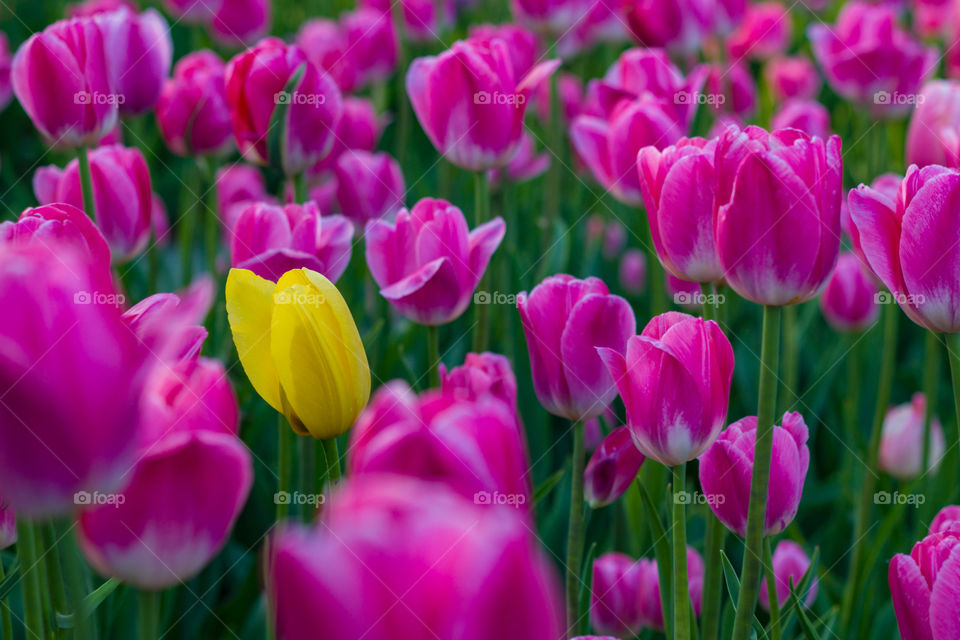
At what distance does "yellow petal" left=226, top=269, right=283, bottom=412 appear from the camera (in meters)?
0.83

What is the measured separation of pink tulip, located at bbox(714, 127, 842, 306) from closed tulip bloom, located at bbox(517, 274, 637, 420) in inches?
5.3

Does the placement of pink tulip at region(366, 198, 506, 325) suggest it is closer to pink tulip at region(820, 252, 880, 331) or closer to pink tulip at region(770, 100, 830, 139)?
pink tulip at region(820, 252, 880, 331)

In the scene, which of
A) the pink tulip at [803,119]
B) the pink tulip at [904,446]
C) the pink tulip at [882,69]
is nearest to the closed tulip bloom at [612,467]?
the pink tulip at [904,446]

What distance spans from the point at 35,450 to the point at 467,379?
54cm

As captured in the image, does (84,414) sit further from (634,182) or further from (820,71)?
(820,71)

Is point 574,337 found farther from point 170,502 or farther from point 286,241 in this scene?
point 170,502

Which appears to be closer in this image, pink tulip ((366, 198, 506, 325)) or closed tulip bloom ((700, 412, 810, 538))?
closed tulip bloom ((700, 412, 810, 538))

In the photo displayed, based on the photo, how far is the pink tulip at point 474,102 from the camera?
55.7 inches

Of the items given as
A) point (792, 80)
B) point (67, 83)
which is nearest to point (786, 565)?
point (67, 83)

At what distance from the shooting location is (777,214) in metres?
0.88

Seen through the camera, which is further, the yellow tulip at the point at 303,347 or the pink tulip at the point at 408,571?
the yellow tulip at the point at 303,347

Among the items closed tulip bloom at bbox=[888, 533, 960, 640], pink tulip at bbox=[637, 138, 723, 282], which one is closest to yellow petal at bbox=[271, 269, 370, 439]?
pink tulip at bbox=[637, 138, 723, 282]

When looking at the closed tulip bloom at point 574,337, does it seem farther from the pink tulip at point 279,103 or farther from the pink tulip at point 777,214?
the pink tulip at point 279,103

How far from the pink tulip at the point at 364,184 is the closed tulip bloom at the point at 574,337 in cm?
78
